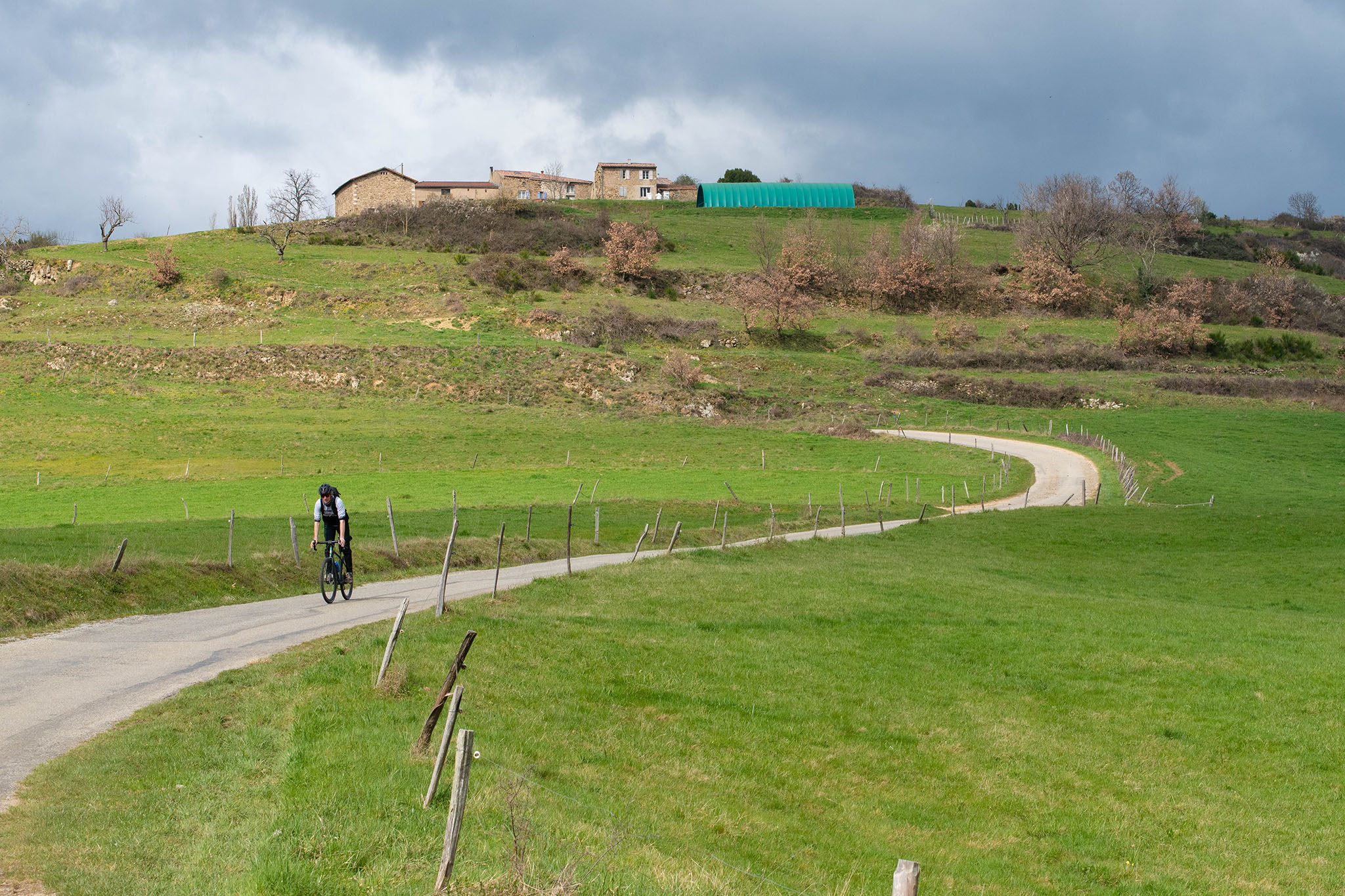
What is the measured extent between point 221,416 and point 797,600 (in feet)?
194

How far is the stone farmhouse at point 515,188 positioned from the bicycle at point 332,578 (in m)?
128

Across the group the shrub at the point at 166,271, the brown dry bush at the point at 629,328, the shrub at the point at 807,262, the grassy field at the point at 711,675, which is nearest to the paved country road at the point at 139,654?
the grassy field at the point at 711,675

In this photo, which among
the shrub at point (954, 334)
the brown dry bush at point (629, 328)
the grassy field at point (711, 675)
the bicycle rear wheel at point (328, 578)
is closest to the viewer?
the grassy field at point (711, 675)

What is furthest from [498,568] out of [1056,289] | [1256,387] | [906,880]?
[1056,289]

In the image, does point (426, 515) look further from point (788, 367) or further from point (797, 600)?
point (788, 367)

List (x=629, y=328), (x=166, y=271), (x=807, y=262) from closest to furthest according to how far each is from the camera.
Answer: (x=629, y=328) < (x=166, y=271) < (x=807, y=262)

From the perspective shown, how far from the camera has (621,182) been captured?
539 feet

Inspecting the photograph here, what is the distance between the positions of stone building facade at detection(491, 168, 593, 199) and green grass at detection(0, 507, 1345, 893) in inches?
5644

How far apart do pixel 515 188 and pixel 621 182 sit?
1831 centimetres

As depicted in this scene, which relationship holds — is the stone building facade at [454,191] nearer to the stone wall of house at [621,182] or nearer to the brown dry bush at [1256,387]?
the stone wall of house at [621,182]

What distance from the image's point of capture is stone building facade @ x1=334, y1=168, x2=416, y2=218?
145m

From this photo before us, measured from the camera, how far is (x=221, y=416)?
71188mm

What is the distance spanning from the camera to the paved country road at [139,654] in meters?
11.6

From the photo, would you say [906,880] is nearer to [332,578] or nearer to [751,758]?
[751,758]
